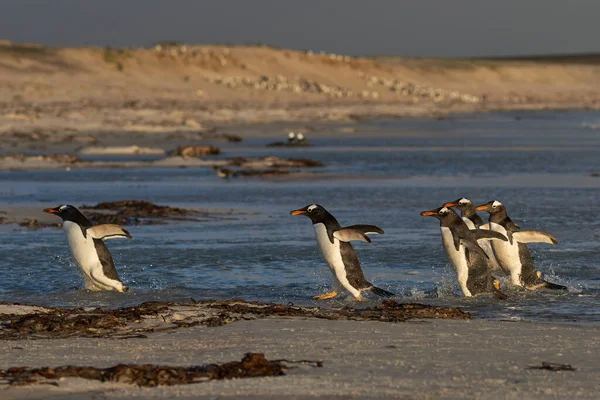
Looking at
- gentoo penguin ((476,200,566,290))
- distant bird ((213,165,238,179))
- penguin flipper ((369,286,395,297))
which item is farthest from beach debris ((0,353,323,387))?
distant bird ((213,165,238,179))

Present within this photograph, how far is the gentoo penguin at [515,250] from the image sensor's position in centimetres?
1042

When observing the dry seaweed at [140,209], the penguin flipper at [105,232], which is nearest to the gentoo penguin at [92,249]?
the penguin flipper at [105,232]

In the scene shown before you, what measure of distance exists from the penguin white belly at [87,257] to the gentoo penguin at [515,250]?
3310 mm

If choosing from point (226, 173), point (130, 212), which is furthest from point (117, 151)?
point (130, 212)

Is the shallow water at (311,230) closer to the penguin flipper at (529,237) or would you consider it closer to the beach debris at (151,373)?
the penguin flipper at (529,237)

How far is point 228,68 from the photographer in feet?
248

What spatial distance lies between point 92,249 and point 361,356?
4.30m

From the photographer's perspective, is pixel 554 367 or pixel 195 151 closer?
pixel 554 367

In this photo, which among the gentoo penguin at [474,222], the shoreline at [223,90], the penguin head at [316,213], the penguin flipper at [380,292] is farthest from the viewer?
the shoreline at [223,90]

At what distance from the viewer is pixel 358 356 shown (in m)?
6.70

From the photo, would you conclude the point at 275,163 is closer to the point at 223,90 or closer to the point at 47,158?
the point at 47,158

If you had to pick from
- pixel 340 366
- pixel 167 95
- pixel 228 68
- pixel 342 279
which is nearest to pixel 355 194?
pixel 342 279

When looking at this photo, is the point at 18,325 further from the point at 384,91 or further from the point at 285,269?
the point at 384,91

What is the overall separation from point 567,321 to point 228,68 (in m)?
67.8
